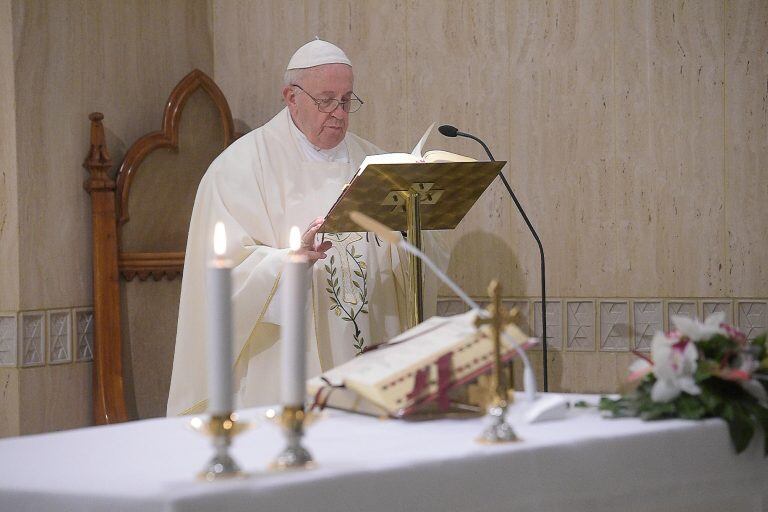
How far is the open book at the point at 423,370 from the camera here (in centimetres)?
265

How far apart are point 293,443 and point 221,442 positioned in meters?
0.17

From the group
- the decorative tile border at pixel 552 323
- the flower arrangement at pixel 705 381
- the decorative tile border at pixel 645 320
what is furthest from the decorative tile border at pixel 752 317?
the flower arrangement at pixel 705 381

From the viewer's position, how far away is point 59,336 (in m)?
5.97

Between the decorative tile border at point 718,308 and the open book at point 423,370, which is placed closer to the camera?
the open book at point 423,370

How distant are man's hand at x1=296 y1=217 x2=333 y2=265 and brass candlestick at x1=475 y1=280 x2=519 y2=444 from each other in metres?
2.37

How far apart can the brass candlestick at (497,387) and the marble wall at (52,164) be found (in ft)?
12.6

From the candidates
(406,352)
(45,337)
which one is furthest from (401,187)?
(45,337)

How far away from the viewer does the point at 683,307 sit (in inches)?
241

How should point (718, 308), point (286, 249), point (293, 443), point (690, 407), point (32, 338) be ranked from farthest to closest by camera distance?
point (718, 308) → point (32, 338) → point (286, 249) → point (690, 407) → point (293, 443)

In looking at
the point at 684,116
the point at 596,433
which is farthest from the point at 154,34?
the point at 596,433

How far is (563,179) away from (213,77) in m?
2.42

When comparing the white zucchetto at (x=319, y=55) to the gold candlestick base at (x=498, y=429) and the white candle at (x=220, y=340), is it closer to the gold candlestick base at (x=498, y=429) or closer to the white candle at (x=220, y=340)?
the gold candlestick base at (x=498, y=429)

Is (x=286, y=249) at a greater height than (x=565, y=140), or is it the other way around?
(x=565, y=140)

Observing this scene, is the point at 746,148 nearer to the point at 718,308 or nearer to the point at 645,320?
the point at 718,308
